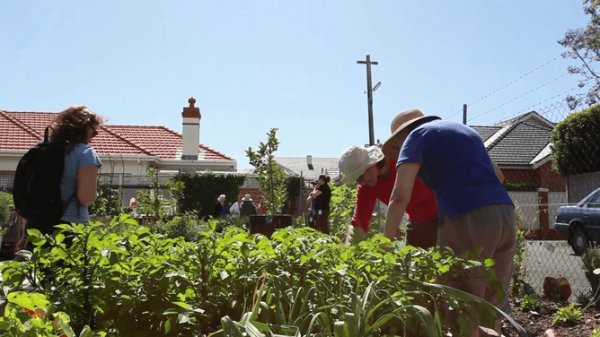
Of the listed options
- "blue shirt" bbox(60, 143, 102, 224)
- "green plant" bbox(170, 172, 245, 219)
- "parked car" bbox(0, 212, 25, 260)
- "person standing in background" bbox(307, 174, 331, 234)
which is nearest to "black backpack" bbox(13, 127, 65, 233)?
"blue shirt" bbox(60, 143, 102, 224)

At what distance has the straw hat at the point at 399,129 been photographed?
3.35 meters

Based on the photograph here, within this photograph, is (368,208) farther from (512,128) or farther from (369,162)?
(512,128)

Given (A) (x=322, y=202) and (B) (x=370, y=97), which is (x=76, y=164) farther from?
(B) (x=370, y=97)

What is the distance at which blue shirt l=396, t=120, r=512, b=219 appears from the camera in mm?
2895

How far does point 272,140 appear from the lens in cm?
1063

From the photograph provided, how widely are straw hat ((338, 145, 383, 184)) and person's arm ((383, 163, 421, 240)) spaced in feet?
2.55

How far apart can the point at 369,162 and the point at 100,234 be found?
2.30 metres

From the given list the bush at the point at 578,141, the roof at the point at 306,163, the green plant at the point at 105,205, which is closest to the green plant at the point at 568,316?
the green plant at the point at 105,205

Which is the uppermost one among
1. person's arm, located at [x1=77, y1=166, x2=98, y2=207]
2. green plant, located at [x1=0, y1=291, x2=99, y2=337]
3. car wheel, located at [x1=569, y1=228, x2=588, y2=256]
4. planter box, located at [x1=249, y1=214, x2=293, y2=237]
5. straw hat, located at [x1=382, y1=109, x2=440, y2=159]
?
straw hat, located at [x1=382, y1=109, x2=440, y2=159]

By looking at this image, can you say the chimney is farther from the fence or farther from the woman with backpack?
the woman with backpack

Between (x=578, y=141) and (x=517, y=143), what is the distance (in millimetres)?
10381

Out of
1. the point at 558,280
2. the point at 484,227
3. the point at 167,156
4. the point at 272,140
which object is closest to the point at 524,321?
the point at 558,280

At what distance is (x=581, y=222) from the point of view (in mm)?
14062

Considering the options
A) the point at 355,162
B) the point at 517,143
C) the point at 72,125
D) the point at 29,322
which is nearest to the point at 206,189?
the point at 517,143
